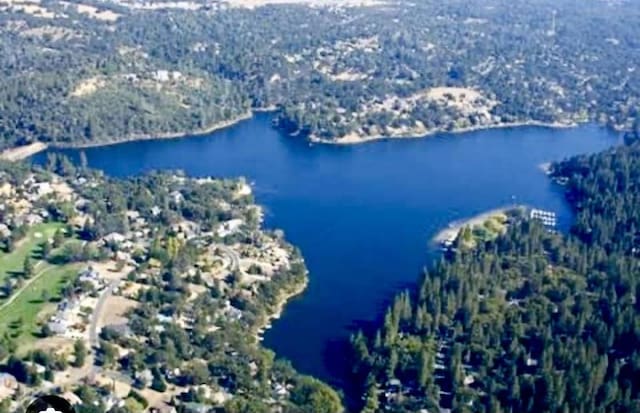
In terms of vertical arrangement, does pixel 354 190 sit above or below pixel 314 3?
below

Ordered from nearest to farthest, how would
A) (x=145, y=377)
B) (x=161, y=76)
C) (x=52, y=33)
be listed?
(x=145, y=377)
(x=161, y=76)
(x=52, y=33)

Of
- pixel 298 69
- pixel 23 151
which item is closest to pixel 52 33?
pixel 298 69

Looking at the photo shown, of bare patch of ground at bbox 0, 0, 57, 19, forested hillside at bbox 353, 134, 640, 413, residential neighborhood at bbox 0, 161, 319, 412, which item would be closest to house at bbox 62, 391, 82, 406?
residential neighborhood at bbox 0, 161, 319, 412

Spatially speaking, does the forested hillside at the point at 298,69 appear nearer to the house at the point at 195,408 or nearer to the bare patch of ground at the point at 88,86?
the bare patch of ground at the point at 88,86

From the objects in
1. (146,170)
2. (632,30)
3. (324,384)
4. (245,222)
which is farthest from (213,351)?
(632,30)

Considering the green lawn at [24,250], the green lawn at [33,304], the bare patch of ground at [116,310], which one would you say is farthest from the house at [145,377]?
the green lawn at [24,250]

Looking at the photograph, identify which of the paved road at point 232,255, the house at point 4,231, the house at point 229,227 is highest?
the house at point 229,227

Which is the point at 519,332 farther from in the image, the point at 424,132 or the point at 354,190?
the point at 424,132
